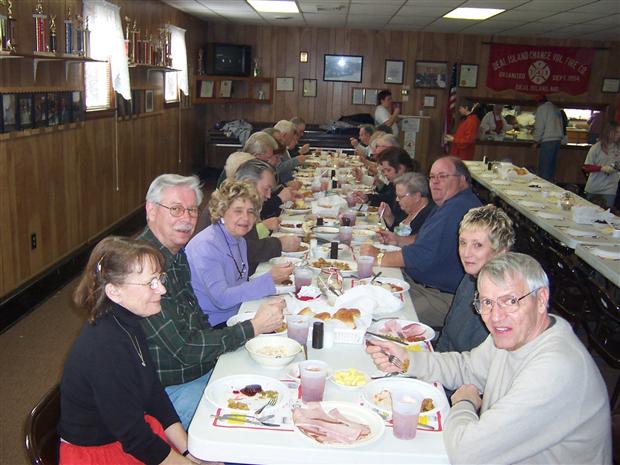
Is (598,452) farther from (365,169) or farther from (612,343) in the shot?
(365,169)

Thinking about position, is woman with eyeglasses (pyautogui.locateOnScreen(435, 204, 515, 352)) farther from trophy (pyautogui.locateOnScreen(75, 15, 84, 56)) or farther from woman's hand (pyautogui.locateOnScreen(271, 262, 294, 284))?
trophy (pyautogui.locateOnScreen(75, 15, 84, 56))

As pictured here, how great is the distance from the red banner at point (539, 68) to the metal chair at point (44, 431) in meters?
11.9

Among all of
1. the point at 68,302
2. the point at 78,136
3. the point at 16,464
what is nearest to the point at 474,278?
the point at 16,464

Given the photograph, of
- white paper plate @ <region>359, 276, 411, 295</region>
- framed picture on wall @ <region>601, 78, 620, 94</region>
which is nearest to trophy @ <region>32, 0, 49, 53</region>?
white paper plate @ <region>359, 276, 411, 295</region>

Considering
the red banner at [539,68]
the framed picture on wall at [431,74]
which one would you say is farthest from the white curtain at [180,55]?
the red banner at [539,68]

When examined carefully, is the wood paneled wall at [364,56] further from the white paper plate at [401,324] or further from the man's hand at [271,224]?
the white paper plate at [401,324]

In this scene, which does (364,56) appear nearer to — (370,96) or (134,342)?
(370,96)

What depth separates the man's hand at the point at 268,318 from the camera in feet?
7.91

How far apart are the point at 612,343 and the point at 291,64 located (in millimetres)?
10105

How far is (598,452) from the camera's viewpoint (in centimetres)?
171

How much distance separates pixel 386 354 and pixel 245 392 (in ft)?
1.89

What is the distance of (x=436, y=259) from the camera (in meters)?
3.71

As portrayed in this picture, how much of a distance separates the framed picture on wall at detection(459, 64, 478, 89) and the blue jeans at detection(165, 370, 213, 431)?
436 inches

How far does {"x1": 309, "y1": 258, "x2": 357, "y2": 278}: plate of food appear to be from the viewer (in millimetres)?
3396
